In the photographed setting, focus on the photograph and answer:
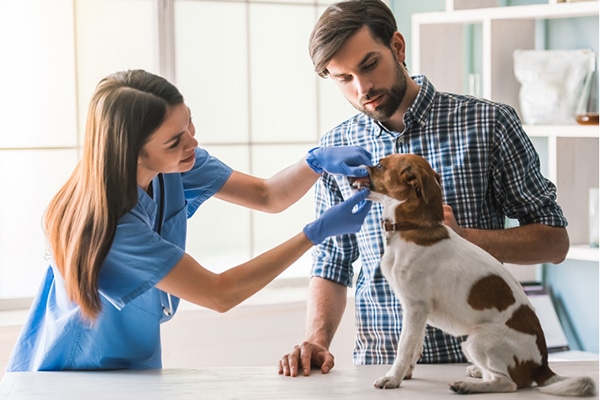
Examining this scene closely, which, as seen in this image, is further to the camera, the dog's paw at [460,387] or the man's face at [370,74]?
the man's face at [370,74]

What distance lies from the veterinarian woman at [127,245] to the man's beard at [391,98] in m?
0.10

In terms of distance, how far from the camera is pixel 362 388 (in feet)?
5.23

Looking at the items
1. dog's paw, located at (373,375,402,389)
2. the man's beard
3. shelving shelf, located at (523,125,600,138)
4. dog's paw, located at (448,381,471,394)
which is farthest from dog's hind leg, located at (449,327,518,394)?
shelving shelf, located at (523,125,600,138)

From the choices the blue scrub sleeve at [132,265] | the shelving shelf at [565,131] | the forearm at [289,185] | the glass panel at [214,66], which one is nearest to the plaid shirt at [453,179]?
the forearm at [289,185]

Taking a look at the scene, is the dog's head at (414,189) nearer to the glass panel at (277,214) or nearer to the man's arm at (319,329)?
the man's arm at (319,329)

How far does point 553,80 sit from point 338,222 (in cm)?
156

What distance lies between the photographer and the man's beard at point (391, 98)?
1.84 m

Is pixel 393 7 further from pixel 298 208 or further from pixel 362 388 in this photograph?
pixel 362 388

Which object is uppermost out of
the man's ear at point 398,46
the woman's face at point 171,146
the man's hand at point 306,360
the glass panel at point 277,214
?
the man's ear at point 398,46

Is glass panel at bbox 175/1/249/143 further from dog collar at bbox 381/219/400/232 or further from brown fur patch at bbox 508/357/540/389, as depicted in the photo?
brown fur patch at bbox 508/357/540/389

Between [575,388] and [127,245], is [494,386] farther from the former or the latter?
[127,245]

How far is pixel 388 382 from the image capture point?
5.15ft

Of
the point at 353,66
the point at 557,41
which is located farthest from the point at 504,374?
the point at 557,41

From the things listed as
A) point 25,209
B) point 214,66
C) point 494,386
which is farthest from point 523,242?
point 25,209
